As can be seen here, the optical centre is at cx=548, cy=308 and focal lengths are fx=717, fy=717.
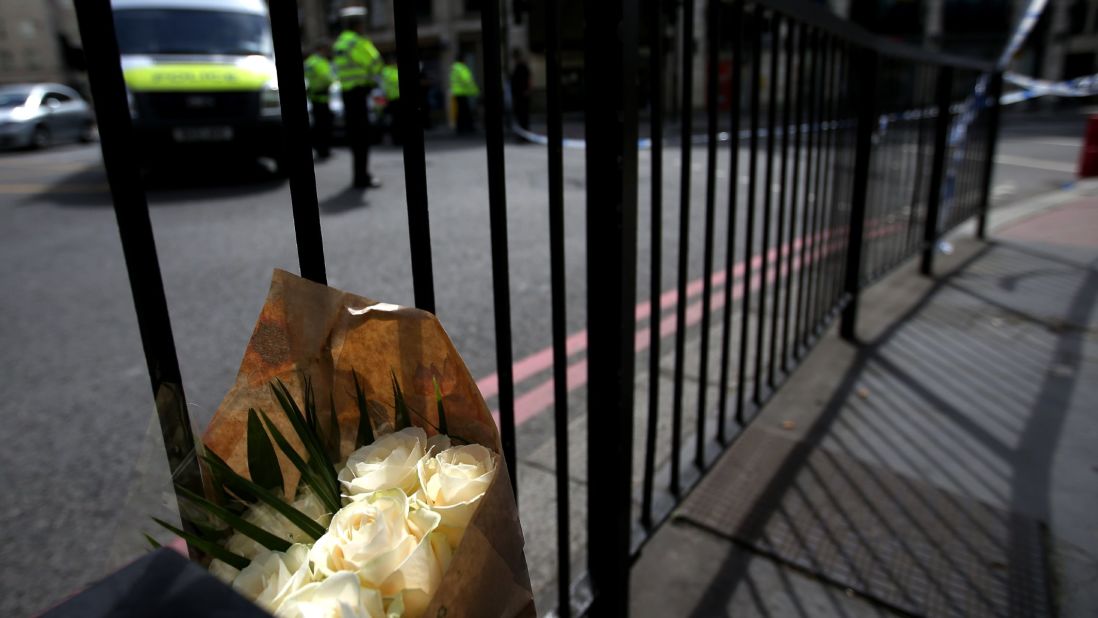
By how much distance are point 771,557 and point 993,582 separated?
22.9 inches

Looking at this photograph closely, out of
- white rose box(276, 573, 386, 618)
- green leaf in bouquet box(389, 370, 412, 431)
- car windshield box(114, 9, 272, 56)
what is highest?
car windshield box(114, 9, 272, 56)

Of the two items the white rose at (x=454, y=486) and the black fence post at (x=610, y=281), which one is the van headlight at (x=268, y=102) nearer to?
the black fence post at (x=610, y=281)

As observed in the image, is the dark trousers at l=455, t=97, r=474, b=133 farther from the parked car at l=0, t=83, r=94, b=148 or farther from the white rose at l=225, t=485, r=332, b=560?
the white rose at l=225, t=485, r=332, b=560

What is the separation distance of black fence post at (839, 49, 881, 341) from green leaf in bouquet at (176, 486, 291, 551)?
A: 330cm

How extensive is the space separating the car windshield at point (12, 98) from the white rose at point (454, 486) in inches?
839

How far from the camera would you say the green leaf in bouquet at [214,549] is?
0.69m

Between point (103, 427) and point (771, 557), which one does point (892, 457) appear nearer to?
point (771, 557)

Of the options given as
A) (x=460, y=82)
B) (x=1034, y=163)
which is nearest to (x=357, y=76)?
(x=460, y=82)

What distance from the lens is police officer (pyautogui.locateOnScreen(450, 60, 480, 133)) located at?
1591 cm

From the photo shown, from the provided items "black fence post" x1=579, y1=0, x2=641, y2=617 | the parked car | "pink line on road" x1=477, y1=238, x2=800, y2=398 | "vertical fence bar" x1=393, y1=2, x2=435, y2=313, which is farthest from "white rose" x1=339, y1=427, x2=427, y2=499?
the parked car

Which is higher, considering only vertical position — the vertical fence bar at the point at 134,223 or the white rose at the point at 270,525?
the vertical fence bar at the point at 134,223

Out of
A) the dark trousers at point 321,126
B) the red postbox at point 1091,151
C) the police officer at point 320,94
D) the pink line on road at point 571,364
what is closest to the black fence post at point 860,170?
the pink line on road at point 571,364

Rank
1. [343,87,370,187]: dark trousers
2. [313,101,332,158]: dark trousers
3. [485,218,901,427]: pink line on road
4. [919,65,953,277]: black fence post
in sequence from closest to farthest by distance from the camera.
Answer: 1. [485,218,901,427]: pink line on road
2. [919,65,953,277]: black fence post
3. [343,87,370,187]: dark trousers
4. [313,101,332,158]: dark trousers

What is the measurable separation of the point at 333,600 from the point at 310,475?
0.19 metres
